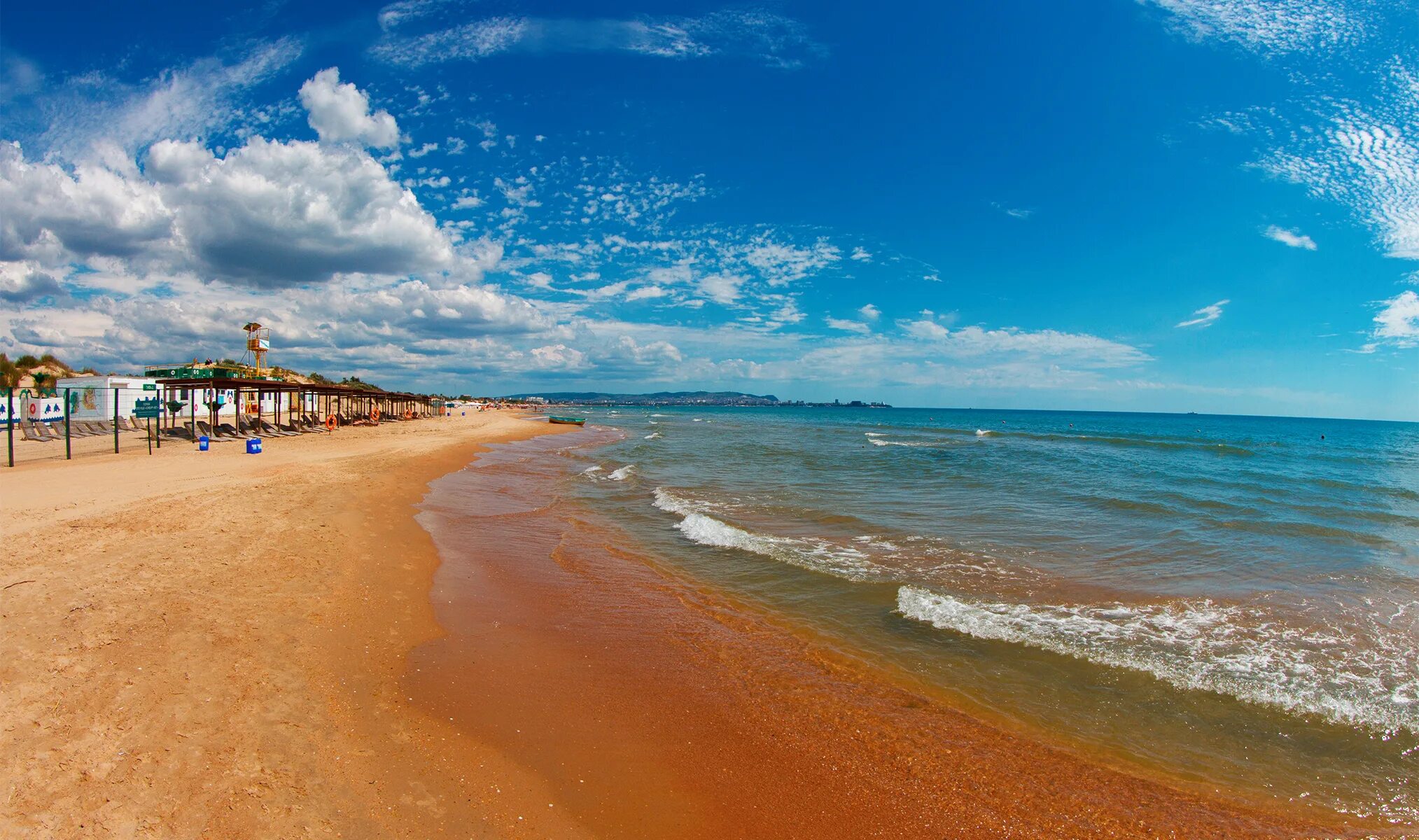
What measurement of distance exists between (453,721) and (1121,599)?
942 centimetres

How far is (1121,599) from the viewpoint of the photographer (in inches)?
352

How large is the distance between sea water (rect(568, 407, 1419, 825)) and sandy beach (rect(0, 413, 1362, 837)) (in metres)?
0.73

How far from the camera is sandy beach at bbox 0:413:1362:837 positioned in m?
3.75

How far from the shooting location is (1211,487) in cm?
2156

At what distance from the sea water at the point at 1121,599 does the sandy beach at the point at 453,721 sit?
2.40 ft

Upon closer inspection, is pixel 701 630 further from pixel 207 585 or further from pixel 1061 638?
pixel 207 585

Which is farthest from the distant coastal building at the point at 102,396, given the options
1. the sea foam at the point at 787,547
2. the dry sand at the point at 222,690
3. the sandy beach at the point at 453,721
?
the sea foam at the point at 787,547

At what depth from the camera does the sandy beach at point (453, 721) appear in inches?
148

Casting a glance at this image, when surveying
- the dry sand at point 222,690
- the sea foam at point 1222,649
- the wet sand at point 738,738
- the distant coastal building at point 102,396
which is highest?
the distant coastal building at point 102,396

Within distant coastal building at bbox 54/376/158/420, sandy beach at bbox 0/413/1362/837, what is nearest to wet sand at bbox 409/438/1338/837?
sandy beach at bbox 0/413/1362/837

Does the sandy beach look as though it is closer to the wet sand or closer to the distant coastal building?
the wet sand

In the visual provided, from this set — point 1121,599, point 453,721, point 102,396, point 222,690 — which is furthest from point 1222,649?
point 102,396

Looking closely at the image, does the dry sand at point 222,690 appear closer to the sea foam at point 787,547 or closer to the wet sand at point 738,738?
the wet sand at point 738,738

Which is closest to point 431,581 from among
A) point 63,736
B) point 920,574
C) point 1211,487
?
point 63,736
